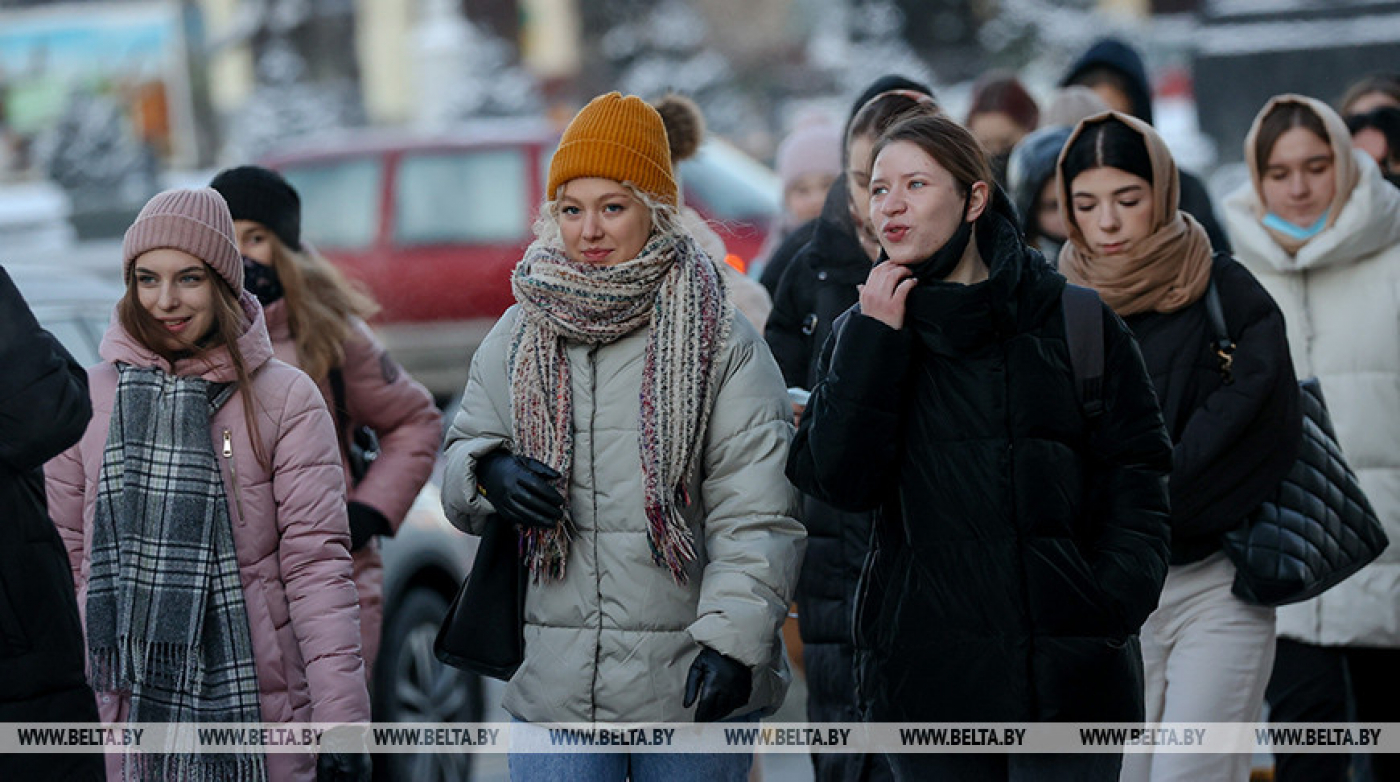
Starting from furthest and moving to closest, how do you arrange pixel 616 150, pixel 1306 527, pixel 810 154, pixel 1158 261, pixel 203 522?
1. pixel 810 154
2. pixel 1306 527
3. pixel 1158 261
4. pixel 203 522
5. pixel 616 150

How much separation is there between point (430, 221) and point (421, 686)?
9.93 m

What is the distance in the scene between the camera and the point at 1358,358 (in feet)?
20.4

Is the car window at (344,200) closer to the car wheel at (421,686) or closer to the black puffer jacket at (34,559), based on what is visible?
the car wheel at (421,686)

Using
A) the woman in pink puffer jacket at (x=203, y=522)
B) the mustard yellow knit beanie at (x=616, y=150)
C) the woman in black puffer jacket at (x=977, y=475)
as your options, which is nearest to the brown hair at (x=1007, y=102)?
the mustard yellow knit beanie at (x=616, y=150)

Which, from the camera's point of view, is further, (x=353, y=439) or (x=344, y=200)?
(x=344, y=200)

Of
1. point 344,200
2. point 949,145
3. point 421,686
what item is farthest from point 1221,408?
point 344,200

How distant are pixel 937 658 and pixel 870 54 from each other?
27.0 meters

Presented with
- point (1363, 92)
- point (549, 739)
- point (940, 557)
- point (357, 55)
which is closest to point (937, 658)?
point (940, 557)

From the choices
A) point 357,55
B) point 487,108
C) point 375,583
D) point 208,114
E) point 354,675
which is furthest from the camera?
point 357,55

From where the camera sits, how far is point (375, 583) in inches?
227

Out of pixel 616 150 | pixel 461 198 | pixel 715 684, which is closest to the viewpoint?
pixel 715 684

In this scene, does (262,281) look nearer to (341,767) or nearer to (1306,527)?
(341,767)

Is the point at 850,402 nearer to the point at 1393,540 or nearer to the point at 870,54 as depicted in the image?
the point at 1393,540

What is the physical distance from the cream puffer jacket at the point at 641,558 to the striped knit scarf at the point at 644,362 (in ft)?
0.12
